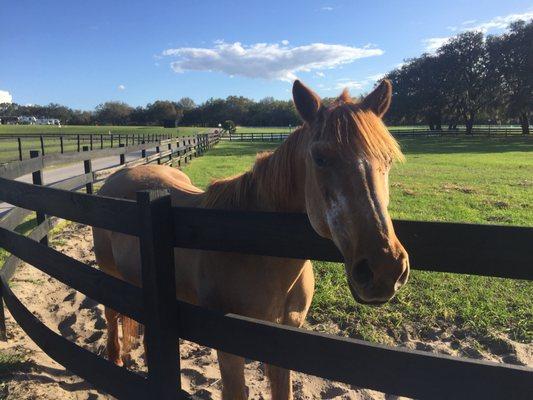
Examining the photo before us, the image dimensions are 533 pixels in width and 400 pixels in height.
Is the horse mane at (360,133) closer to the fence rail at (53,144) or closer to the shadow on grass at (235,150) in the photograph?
the fence rail at (53,144)

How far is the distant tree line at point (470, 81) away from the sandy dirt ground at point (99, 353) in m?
50.1

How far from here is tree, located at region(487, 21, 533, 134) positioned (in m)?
44.1

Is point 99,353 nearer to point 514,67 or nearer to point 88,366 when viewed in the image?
point 88,366

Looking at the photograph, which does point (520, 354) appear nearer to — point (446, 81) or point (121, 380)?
point (121, 380)

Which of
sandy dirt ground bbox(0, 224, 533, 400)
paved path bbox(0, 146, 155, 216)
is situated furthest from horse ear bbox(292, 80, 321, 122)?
paved path bbox(0, 146, 155, 216)

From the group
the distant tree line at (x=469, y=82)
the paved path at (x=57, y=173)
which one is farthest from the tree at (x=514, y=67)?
the paved path at (x=57, y=173)

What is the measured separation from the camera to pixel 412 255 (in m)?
1.76

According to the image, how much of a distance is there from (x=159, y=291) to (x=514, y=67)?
54786 mm

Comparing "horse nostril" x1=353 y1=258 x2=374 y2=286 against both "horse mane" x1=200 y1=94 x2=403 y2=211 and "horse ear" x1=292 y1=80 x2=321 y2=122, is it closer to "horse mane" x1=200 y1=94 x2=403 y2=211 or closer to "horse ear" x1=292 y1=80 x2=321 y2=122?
"horse mane" x1=200 y1=94 x2=403 y2=211

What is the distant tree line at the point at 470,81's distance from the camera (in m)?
45.2

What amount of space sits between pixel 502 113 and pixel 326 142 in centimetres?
5873

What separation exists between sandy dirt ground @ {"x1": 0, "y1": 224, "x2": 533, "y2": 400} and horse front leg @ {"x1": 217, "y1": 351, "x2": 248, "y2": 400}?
2.76 feet

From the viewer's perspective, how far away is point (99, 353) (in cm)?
393

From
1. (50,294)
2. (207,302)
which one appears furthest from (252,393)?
(50,294)
